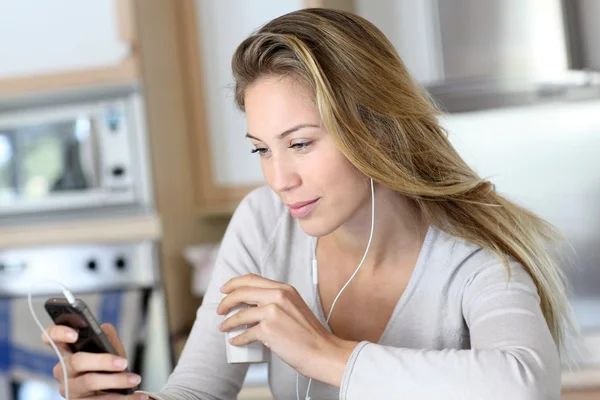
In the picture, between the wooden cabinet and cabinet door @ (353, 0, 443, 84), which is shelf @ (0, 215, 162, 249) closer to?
the wooden cabinet

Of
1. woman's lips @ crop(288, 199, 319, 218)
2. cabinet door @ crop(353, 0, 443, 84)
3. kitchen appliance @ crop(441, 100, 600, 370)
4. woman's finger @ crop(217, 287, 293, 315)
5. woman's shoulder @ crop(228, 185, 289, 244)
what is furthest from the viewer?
cabinet door @ crop(353, 0, 443, 84)

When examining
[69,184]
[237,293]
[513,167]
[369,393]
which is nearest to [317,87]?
[237,293]

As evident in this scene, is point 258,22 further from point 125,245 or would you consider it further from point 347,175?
point 347,175

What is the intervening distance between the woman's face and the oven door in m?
1.26

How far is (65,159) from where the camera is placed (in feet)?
8.14

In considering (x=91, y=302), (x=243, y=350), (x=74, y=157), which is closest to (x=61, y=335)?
(x=243, y=350)

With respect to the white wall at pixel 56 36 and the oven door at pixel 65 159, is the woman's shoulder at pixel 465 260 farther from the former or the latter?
the white wall at pixel 56 36

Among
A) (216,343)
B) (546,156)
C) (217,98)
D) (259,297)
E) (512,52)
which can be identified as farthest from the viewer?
(217,98)

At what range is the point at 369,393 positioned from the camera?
103 centimetres

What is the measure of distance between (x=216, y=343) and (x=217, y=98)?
1.40 meters

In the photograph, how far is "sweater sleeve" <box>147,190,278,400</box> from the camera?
51.1 inches

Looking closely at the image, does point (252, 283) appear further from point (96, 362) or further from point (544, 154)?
point (544, 154)

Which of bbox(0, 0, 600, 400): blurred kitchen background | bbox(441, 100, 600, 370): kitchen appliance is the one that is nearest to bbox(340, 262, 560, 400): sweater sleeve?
bbox(0, 0, 600, 400): blurred kitchen background

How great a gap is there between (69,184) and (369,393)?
1685 millimetres
